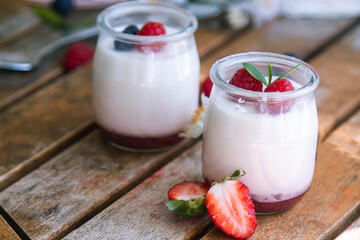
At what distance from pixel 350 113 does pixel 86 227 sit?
67cm

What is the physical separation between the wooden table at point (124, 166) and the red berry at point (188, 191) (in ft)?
0.15

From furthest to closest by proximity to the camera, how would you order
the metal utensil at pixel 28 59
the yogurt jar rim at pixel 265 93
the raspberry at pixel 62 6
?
the raspberry at pixel 62 6, the metal utensil at pixel 28 59, the yogurt jar rim at pixel 265 93

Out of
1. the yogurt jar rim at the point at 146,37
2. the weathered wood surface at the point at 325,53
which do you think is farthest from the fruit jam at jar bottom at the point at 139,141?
the weathered wood surface at the point at 325,53

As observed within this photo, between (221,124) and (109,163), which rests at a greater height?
(221,124)

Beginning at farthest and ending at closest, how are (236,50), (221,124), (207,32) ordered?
(207,32)
(236,50)
(221,124)

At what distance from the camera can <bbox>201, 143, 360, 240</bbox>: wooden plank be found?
90cm

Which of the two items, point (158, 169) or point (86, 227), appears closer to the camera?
point (86, 227)

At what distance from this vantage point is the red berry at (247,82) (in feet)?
2.85

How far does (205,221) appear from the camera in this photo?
3.04ft

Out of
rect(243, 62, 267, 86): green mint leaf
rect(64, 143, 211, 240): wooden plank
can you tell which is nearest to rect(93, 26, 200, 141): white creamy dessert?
rect(64, 143, 211, 240): wooden plank

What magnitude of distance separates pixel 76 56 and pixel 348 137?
731 millimetres

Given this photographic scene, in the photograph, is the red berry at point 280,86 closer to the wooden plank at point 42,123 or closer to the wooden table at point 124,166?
the wooden table at point 124,166

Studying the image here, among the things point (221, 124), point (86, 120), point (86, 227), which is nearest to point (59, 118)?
point (86, 120)

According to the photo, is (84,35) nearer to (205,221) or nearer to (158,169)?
(158,169)
